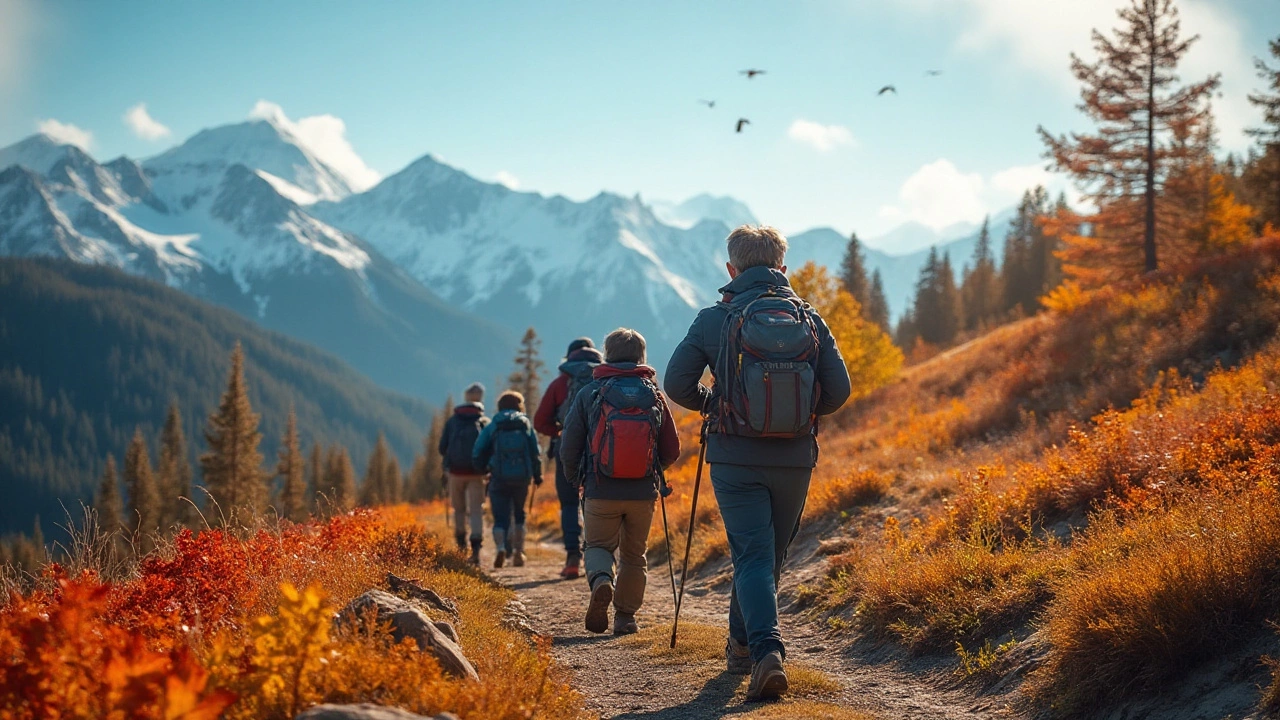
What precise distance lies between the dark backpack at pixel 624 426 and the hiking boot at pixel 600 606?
3.20ft

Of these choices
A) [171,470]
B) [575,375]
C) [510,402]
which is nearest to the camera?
[575,375]

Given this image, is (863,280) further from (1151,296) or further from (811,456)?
(811,456)

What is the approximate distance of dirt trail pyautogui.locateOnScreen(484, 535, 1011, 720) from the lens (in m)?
5.11

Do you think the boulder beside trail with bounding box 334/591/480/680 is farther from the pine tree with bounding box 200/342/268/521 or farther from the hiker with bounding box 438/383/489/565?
the pine tree with bounding box 200/342/268/521

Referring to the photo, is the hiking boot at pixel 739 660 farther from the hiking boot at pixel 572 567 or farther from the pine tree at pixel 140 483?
the pine tree at pixel 140 483

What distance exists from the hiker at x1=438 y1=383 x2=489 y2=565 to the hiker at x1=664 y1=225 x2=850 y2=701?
7.48 m

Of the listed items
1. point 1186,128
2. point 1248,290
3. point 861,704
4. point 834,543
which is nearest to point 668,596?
point 834,543

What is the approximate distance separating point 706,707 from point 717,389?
2.01m

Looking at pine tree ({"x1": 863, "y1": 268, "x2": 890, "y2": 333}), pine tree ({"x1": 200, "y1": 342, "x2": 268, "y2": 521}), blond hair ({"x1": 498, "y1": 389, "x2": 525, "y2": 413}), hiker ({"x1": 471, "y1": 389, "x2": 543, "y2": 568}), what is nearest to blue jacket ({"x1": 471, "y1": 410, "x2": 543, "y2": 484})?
hiker ({"x1": 471, "y1": 389, "x2": 543, "y2": 568})

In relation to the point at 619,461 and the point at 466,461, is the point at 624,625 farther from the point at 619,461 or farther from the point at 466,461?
the point at 466,461

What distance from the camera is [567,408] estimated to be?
33.3 feet

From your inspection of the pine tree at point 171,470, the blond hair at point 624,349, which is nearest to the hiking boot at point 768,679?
the blond hair at point 624,349

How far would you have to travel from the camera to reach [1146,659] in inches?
172

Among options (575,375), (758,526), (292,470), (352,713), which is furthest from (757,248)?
(292,470)
